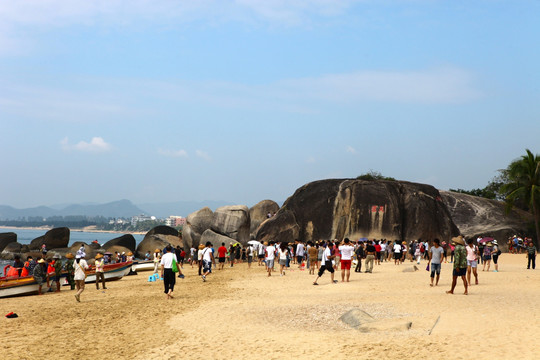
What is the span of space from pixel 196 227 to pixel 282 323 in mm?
37329

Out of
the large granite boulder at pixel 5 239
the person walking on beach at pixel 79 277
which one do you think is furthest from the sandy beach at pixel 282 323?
the large granite boulder at pixel 5 239

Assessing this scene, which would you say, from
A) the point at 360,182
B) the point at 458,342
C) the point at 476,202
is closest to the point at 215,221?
the point at 360,182

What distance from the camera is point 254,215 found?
61.5 metres

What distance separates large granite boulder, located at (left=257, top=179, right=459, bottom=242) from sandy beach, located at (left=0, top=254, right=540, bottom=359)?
25.4 meters

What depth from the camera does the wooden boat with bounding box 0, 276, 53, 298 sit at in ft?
78.5

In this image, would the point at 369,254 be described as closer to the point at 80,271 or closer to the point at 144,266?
the point at 80,271

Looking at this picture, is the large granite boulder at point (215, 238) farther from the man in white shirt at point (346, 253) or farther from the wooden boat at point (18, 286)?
the man in white shirt at point (346, 253)

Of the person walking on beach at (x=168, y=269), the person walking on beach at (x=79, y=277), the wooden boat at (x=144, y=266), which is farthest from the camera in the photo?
the wooden boat at (x=144, y=266)

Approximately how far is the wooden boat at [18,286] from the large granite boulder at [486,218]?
1587 inches

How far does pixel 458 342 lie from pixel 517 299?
6679 millimetres

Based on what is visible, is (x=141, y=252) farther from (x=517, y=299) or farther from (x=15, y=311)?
(x=517, y=299)

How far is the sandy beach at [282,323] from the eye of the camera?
37.8 ft

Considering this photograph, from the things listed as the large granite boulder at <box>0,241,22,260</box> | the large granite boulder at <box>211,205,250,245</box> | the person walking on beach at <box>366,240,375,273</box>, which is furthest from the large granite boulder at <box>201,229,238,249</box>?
the large granite boulder at <box>0,241,22,260</box>

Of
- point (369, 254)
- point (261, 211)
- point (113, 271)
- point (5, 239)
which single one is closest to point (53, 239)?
Result: point (5, 239)
